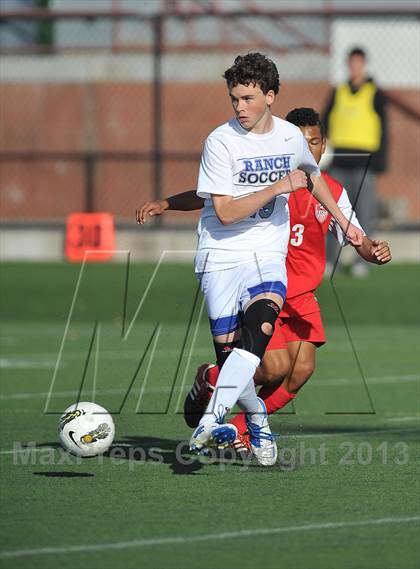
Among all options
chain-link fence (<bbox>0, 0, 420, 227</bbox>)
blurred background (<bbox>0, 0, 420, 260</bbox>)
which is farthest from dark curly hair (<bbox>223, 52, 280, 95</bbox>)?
chain-link fence (<bbox>0, 0, 420, 227</bbox>)

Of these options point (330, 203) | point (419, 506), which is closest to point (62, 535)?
point (419, 506)

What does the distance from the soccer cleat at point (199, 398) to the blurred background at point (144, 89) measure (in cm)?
1294

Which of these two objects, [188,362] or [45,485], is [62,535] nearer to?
[45,485]

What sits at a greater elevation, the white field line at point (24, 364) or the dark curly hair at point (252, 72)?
the white field line at point (24, 364)

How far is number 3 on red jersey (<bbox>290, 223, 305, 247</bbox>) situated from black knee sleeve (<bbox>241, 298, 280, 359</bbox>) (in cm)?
112

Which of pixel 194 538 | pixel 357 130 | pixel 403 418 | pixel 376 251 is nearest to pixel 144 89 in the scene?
pixel 357 130

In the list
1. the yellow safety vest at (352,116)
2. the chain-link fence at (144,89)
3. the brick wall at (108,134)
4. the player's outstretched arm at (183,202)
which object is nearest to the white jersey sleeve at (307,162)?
the player's outstretched arm at (183,202)

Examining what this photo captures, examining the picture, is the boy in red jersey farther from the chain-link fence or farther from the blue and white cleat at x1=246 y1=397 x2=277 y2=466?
the chain-link fence

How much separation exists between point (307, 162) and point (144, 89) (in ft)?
80.6

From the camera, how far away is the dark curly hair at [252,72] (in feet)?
23.4

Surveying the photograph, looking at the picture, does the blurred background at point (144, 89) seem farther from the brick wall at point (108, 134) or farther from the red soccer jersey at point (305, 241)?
the red soccer jersey at point (305, 241)

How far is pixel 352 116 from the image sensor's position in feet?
55.6

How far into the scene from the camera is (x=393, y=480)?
707 centimetres

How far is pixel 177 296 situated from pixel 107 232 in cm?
109
